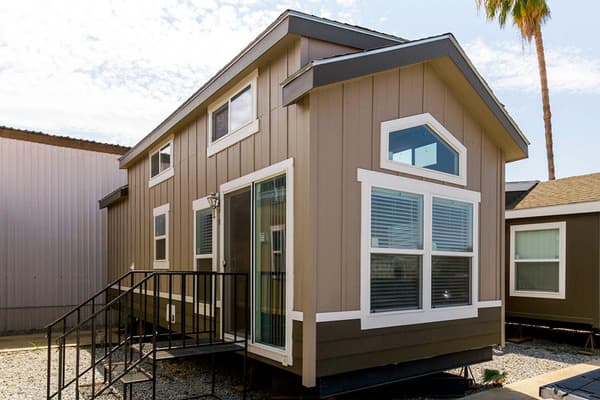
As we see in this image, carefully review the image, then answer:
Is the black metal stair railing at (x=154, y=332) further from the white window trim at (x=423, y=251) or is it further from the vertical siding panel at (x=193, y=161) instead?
the white window trim at (x=423, y=251)

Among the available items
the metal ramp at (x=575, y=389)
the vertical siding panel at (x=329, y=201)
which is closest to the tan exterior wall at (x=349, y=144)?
the vertical siding panel at (x=329, y=201)

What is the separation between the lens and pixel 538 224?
7828 millimetres

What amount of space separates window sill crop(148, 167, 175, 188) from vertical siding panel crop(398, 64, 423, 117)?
12.6 ft

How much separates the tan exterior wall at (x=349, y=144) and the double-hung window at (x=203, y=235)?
2096 mm

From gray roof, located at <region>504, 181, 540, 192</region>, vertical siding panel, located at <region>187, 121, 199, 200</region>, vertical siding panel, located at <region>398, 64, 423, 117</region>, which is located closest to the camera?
vertical siding panel, located at <region>398, 64, 423, 117</region>

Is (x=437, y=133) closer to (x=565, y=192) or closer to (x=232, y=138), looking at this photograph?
(x=232, y=138)

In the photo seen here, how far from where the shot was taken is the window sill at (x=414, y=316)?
4.09m

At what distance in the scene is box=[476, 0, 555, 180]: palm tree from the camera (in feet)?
44.1

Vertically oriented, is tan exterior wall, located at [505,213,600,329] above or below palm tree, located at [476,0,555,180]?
below

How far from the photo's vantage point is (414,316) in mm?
4465

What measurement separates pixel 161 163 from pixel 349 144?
4.46 metres

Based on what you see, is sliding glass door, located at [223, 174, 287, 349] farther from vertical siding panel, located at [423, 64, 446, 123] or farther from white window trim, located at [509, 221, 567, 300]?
white window trim, located at [509, 221, 567, 300]

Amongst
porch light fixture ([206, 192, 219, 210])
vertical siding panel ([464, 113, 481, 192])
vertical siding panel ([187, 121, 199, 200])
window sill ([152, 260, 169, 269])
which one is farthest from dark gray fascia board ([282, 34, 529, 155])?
window sill ([152, 260, 169, 269])

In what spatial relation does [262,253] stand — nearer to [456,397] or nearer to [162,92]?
[456,397]
